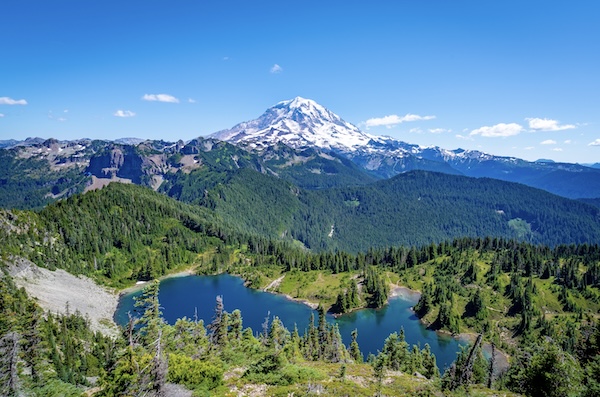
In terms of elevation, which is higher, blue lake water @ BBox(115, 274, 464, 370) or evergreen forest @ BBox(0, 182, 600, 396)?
evergreen forest @ BBox(0, 182, 600, 396)

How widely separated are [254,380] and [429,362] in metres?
59.2

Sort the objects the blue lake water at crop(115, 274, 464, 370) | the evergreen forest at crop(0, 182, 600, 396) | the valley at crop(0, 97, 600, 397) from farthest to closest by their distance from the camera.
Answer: the blue lake water at crop(115, 274, 464, 370), the valley at crop(0, 97, 600, 397), the evergreen forest at crop(0, 182, 600, 396)

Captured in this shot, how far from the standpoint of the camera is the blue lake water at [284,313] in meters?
127

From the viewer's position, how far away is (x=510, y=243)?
19788 centimetres

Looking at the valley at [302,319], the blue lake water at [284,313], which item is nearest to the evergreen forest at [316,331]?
the valley at [302,319]

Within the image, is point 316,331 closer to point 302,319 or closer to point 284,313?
point 302,319

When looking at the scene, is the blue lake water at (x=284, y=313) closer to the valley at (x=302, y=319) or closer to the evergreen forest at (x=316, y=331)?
the valley at (x=302, y=319)

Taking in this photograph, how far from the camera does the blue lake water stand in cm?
12681

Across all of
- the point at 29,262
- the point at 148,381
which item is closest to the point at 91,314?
the point at 29,262

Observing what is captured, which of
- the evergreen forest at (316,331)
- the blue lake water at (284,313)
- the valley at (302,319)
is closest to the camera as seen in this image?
the evergreen forest at (316,331)

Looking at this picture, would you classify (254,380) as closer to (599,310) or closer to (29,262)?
(29,262)

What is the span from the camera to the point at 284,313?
14738cm

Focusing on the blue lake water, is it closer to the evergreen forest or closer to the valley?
the valley

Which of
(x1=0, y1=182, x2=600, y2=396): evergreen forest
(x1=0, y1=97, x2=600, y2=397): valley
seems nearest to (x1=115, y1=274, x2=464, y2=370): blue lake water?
(x1=0, y1=97, x2=600, y2=397): valley
